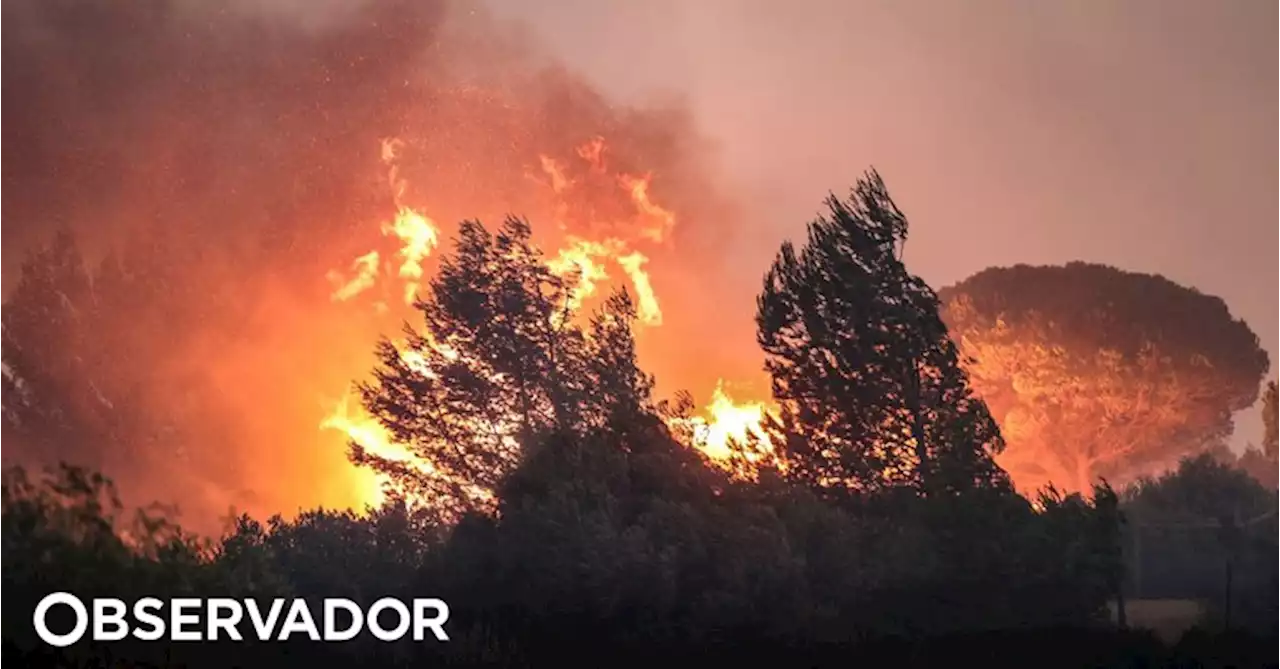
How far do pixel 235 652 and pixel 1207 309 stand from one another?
246 ft

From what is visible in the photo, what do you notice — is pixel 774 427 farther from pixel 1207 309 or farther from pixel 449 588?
pixel 1207 309

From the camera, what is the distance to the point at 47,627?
648 inches

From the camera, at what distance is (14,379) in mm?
70688

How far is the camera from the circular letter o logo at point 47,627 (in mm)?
15812

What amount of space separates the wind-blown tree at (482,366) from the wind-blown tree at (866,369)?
428 centimetres

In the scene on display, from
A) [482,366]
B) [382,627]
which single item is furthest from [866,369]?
[382,627]

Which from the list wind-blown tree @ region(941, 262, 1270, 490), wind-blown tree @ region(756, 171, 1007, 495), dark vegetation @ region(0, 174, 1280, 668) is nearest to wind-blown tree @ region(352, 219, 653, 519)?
dark vegetation @ region(0, 174, 1280, 668)

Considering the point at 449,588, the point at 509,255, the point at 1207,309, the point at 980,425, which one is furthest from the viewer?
the point at 1207,309

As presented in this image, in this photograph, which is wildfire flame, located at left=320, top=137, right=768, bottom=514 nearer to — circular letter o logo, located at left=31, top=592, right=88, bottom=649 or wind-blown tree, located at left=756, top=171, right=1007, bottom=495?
wind-blown tree, located at left=756, top=171, right=1007, bottom=495

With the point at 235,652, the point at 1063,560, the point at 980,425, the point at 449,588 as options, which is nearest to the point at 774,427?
the point at 980,425

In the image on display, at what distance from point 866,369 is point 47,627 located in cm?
2062

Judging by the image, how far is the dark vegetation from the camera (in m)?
19.6

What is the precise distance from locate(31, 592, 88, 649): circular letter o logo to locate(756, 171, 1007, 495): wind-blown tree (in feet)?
58.5

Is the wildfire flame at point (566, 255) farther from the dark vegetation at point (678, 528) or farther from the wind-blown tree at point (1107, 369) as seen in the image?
the wind-blown tree at point (1107, 369)
